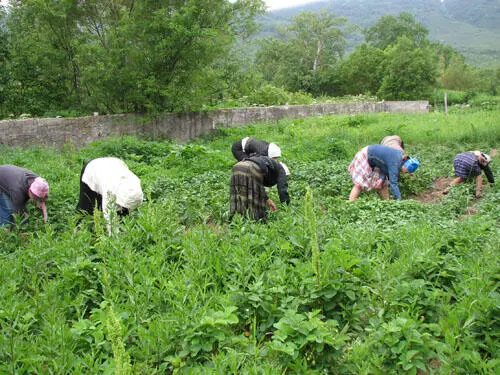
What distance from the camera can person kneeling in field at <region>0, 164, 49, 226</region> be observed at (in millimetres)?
5375

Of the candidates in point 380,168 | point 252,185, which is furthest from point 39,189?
point 380,168

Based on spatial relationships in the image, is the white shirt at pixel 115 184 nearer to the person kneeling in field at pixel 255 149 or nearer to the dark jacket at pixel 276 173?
the dark jacket at pixel 276 173

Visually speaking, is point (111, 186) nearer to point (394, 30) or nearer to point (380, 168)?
point (380, 168)

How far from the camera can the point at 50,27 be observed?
12805 mm

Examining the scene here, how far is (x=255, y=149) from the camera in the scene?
6652 millimetres

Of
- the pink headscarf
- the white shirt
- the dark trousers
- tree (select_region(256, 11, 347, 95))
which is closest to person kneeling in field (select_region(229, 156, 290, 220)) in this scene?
the white shirt

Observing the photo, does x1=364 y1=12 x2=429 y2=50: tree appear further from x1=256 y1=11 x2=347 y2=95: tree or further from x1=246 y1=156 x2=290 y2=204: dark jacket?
x1=246 y1=156 x2=290 y2=204: dark jacket

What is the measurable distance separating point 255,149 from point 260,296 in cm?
384

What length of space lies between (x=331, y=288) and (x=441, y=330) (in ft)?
2.53

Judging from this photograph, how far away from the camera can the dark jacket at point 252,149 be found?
638cm

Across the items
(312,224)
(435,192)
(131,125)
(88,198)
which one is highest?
(312,224)

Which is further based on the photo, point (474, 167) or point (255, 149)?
point (474, 167)

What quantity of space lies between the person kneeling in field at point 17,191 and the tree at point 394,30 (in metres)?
56.4

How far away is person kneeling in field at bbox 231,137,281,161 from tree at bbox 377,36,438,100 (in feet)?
102
